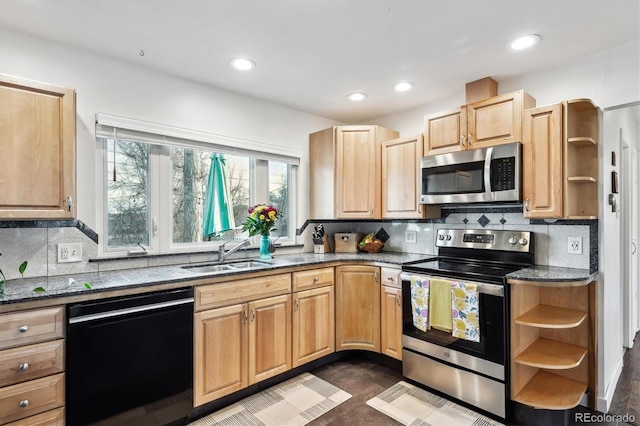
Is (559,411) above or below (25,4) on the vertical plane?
below

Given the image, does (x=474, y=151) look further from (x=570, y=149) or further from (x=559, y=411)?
(x=559, y=411)

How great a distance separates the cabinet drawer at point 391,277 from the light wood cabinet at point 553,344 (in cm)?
89

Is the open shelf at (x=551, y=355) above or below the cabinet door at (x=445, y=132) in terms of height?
below

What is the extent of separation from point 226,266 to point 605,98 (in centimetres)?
308

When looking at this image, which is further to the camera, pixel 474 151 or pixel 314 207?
pixel 314 207

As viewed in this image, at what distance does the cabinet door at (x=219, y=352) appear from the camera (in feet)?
7.08

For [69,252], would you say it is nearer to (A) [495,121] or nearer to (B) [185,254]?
(B) [185,254]

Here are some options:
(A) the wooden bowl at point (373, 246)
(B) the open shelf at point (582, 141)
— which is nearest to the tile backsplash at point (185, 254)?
(A) the wooden bowl at point (373, 246)

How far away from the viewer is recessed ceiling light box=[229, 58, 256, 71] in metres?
2.44

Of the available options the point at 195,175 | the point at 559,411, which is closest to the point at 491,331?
the point at 559,411

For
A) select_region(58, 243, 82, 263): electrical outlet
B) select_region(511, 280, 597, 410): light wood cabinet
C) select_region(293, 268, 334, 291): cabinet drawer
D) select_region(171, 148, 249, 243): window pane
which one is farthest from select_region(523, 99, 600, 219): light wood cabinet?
select_region(58, 243, 82, 263): electrical outlet

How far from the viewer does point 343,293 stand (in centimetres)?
305

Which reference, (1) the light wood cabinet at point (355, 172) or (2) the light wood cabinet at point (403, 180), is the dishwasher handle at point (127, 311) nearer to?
(1) the light wood cabinet at point (355, 172)

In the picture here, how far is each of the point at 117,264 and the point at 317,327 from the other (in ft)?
5.33
